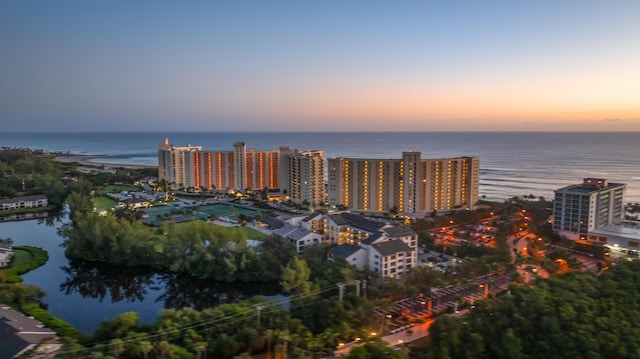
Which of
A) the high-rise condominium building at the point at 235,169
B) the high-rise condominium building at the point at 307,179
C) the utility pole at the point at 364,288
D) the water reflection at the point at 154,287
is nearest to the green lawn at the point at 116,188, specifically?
the high-rise condominium building at the point at 235,169

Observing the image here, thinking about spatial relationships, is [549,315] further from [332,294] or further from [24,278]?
[24,278]

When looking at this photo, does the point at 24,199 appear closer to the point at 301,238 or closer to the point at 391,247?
the point at 301,238

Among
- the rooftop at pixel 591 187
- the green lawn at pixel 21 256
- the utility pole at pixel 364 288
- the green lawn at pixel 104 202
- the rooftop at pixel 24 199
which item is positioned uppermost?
the rooftop at pixel 591 187

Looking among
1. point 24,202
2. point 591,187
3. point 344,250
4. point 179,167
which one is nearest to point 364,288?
point 344,250

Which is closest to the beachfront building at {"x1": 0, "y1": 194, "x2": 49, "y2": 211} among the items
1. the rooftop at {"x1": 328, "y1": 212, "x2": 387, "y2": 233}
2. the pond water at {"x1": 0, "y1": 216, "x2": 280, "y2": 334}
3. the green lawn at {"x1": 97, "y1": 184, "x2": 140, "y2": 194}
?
the green lawn at {"x1": 97, "y1": 184, "x2": 140, "y2": 194}

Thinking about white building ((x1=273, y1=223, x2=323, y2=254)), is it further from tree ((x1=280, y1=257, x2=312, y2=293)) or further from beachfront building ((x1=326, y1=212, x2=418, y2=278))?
tree ((x1=280, y1=257, x2=312, y2=293))

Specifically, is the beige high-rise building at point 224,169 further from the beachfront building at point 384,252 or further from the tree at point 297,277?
the tree at point 297,277

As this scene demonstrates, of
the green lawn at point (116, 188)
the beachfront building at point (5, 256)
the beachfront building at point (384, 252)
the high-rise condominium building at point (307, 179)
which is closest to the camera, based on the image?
the beachfront building at point (384, 252)
